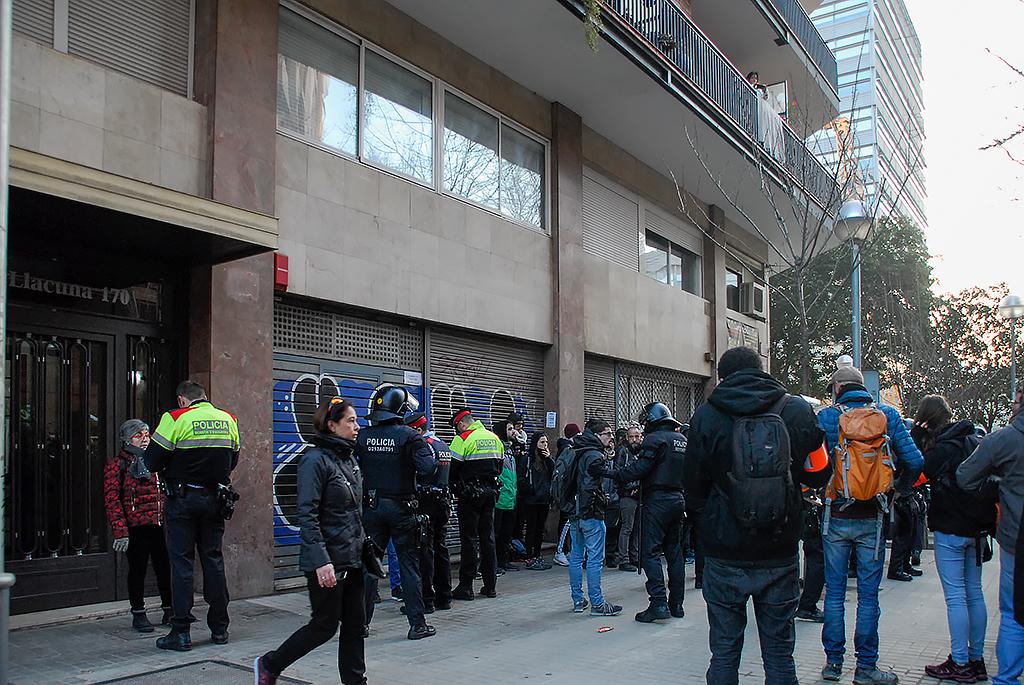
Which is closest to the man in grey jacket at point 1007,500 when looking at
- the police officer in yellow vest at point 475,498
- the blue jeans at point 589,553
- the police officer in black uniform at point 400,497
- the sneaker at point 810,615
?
the sneaker at point 810,615

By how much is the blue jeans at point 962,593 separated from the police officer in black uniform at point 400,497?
3763mm

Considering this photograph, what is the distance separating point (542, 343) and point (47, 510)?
8.13 metres

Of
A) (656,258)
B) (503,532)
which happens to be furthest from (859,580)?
(656,258)

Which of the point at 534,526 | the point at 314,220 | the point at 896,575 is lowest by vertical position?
the point at 896,575

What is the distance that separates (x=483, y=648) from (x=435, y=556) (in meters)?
1.75

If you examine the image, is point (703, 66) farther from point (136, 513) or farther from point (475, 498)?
point (136, 513)

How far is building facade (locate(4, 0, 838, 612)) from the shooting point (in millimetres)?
7988

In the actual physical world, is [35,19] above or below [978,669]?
above

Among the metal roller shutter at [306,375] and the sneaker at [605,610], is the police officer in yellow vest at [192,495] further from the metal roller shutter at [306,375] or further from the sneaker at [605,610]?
the sneaker at [605,610]

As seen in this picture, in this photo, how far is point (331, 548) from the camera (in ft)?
17.9

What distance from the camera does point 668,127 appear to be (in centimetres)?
1620

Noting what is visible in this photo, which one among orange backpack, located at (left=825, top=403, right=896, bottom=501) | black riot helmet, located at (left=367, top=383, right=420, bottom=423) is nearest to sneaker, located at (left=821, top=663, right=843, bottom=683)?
orange backpack, located at (left=825, top=403, right=896, bottom=501)

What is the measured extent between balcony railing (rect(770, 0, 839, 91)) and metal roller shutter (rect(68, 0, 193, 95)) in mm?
13928

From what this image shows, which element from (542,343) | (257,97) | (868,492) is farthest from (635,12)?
(868,492)
